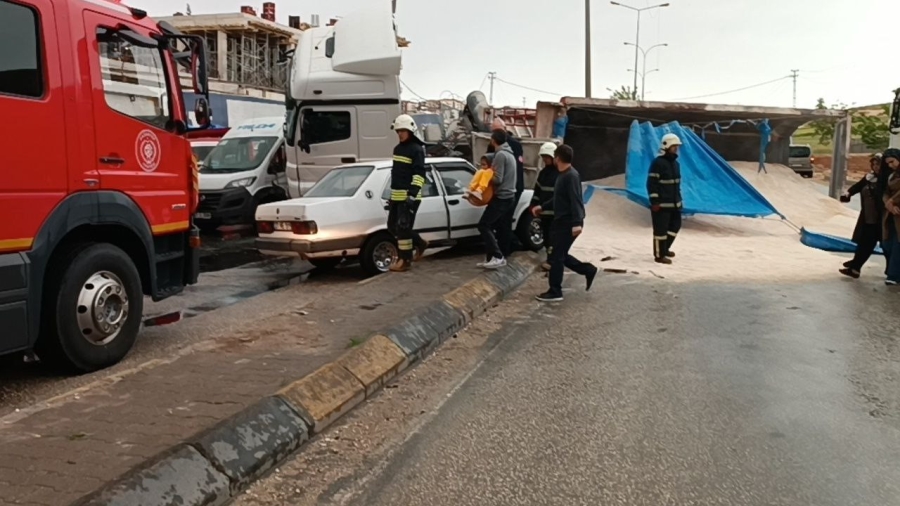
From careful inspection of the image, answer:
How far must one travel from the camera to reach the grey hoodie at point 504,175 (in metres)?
9.64

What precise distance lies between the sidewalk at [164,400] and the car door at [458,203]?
10.6ft

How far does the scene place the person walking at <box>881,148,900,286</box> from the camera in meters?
9.09

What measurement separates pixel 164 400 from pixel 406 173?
5.03 m

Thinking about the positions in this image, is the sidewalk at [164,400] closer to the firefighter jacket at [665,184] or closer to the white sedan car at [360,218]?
the white sedan car at [360,218]

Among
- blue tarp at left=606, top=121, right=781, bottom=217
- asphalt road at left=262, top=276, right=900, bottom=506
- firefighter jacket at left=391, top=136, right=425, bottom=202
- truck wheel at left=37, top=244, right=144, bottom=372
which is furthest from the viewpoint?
blue tarp at left=606, top=121, right=781, bottom=217

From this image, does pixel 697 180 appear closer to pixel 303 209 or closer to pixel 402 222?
pixel 402 222

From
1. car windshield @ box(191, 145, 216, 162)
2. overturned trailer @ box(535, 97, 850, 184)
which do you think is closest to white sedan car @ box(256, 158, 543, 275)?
overturned trailer @ box(535, 97, 850, 184)

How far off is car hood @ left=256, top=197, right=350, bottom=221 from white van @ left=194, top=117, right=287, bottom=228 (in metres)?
4.29

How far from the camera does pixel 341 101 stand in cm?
1360

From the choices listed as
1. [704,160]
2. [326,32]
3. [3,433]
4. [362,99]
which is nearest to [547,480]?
[3,433]

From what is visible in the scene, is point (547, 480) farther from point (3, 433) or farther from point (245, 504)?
point (3, 433)

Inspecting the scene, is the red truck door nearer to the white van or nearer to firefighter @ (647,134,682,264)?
firefighter @ (647,134,682,264)

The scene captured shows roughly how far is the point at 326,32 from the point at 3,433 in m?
11.2

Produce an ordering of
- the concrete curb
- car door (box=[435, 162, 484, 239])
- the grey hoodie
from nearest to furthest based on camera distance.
A: the concrete curb < the grey hoodie < car door (box=[435, 162, 484, 239])
